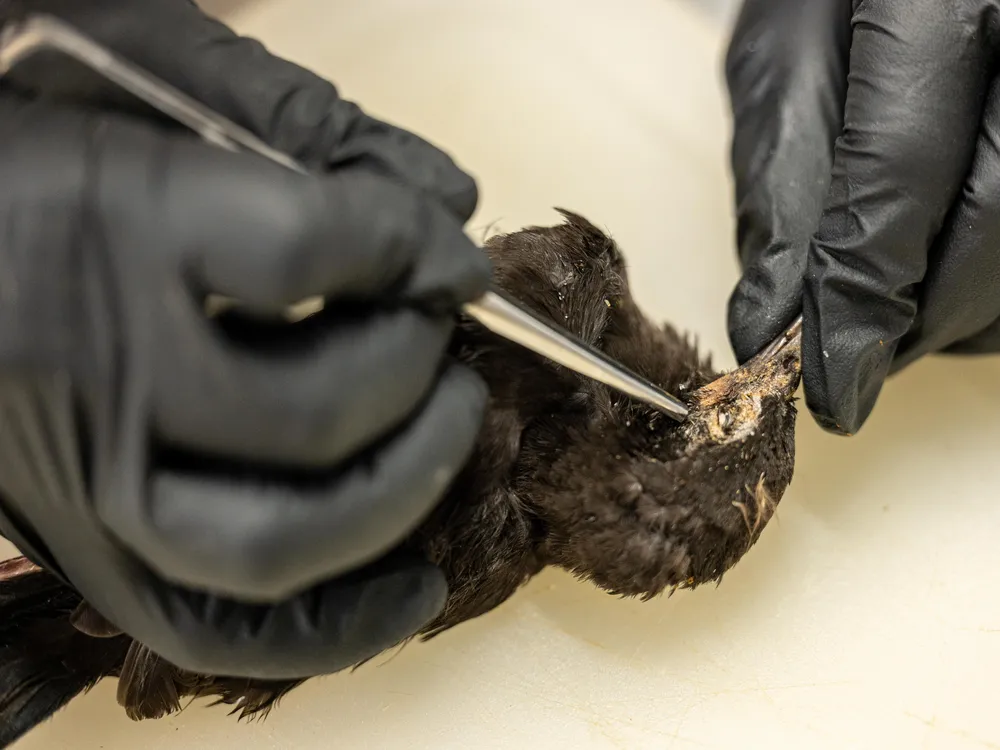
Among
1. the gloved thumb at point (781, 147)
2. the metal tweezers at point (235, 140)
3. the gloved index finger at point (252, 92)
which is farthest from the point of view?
the gloved thumb at point (781, 147)

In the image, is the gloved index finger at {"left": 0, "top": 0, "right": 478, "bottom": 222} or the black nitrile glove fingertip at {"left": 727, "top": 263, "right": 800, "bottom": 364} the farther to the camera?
the black nitrile glove fingertip at {"left": 727, "top": 263, "right": 800, "bottom": 364}

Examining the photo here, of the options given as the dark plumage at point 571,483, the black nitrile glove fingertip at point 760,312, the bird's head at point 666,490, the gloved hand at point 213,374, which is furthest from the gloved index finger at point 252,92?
the black nitrile glove fingertip at point 760,312

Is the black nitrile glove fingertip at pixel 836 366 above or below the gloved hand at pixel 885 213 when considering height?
below

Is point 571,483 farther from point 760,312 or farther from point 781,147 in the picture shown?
point 781,147


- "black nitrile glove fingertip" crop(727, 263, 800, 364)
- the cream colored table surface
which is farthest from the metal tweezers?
the cream colored table surface

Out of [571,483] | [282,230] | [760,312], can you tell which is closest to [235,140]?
[282,230]

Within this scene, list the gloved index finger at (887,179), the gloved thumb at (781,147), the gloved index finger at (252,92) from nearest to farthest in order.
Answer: the gloved index finger at (252,92)
the gloved index finger at (887,179)
the gloved thumb at (781,147)

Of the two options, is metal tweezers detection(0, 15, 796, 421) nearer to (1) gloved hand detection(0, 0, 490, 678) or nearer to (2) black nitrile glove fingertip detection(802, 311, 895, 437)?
(1) gloved hand detection(0, 0, 490, 678)

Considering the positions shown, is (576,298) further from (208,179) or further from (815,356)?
(208,179)

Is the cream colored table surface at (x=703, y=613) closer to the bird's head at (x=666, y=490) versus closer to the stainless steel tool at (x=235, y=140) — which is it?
the bird's head at (x=666, y=490)
